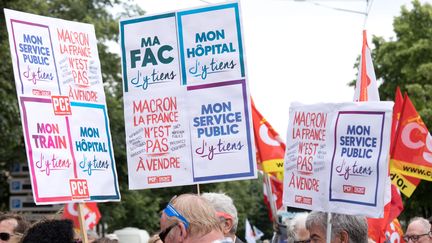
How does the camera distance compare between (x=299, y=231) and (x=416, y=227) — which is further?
(x=416, y=227)

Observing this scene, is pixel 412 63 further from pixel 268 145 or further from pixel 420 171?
pixel 420 171

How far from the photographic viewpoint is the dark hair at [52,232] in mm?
5266

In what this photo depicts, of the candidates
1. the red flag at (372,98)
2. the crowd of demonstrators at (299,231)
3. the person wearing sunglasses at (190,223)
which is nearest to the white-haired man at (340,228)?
the crowd of demonstrators at (299,231)

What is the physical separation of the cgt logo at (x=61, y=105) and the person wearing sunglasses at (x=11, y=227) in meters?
0.89

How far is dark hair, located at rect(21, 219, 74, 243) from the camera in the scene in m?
5.27

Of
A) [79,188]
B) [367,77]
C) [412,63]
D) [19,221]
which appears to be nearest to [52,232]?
[79,188]

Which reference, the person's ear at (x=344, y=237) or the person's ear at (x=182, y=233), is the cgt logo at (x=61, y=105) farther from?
the person's ear at (x=182, y=233)

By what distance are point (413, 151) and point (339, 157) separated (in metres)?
4.47

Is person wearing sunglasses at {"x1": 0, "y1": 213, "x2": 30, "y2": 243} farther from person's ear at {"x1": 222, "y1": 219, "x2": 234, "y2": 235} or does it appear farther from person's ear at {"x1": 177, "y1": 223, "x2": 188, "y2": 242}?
person's ear at {"x1": 177, "y1": 223, "x2": 188, "y2": 242}

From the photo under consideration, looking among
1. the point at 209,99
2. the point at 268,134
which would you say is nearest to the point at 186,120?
the point at 209,99

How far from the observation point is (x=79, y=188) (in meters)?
7.32

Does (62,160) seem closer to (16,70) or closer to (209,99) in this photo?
(16,70)

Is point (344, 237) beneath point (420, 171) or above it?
above

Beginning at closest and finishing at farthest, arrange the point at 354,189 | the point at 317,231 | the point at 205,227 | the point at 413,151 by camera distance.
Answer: the point at 205,227, the point at 317,231, the point at 354,189, the point at 413,151
